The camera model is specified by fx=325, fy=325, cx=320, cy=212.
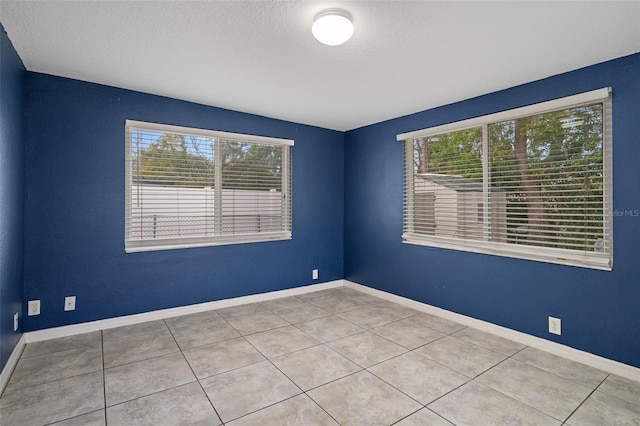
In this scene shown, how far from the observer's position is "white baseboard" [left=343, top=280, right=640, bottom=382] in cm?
242

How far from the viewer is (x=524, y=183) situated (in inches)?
118

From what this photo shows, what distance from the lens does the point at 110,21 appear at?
207 cm

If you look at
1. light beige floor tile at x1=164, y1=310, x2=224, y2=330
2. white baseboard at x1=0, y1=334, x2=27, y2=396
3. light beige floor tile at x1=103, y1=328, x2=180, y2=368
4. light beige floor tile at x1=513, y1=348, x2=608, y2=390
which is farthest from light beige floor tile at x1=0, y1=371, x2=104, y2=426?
light beige floor tile at x1=513, y1=348, x2=608, y2=390

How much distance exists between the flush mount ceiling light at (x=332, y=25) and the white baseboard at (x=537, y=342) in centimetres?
293

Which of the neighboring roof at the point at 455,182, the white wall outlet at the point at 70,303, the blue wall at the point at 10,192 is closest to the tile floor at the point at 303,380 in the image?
the white wall outlet at the point at 70,303

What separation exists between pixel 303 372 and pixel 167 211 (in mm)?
2255

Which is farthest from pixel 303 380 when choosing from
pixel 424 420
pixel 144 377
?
pixel 144 377

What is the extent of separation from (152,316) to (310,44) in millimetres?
3056

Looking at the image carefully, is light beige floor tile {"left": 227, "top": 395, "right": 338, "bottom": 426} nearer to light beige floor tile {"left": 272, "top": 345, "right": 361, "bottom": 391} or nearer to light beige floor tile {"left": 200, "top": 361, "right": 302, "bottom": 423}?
light beige floor tile {"left": 200, "top": 361, "right": 302, "bottom": 423}

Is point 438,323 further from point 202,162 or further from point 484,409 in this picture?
point 202,162

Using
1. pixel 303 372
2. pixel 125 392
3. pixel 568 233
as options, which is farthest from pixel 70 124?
pixel 568 233

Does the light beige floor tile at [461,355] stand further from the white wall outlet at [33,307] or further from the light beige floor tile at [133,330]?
the white wall outlet at [33,307]

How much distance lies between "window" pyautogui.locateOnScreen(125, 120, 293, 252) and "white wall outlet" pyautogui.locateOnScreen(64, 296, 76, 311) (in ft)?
2.04

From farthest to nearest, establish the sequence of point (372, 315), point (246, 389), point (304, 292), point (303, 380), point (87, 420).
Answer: point (304, 292), point (372, 315), point (303, 380), point (246, 389), point (87, 420)
